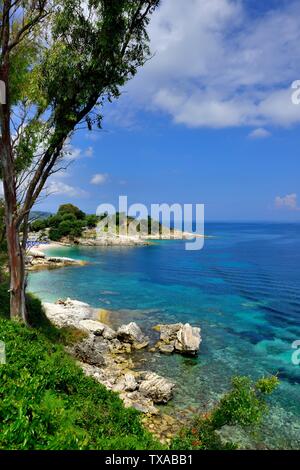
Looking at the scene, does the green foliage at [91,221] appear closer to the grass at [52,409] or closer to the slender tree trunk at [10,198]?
the slender tree trunk at [10,198]

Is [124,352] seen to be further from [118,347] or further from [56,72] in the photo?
[56,72]

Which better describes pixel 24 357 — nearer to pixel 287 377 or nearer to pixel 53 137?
pixel 53 137

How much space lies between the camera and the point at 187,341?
28734 millimetres

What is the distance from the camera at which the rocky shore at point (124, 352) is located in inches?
804

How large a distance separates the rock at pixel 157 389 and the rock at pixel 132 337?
7.35 metres

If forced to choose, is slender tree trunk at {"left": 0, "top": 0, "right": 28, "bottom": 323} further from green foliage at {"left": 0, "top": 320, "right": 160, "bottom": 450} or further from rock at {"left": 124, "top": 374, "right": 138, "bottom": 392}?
rock at {"left": 124, "top": 374, "right": 138, "bottom": 392}

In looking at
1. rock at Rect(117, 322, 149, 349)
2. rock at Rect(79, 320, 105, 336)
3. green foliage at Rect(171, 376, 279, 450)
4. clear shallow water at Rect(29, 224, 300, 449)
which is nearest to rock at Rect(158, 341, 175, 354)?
clear shallow water at Rect(29, 224, 300, 449)

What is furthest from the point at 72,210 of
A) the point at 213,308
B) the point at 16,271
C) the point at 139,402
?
the point at 139,402

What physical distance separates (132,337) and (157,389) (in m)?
9.44

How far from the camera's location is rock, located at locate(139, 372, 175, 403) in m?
20.5

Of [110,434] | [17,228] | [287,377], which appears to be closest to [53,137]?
[17,228]

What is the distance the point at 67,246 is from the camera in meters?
110

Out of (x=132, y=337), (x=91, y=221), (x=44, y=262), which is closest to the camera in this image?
(x=132, y=337)

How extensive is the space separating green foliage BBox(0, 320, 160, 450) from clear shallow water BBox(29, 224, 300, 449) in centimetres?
873
